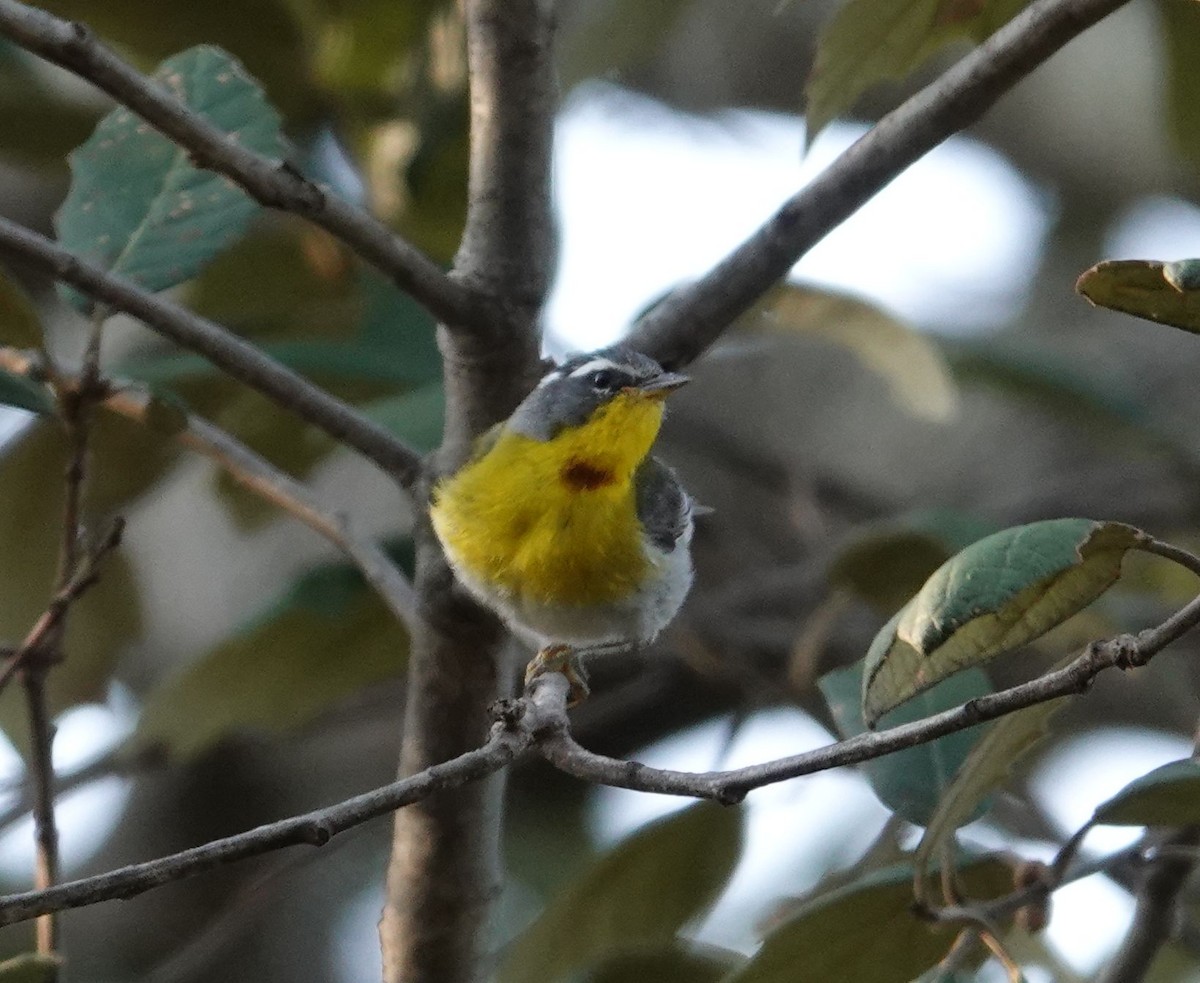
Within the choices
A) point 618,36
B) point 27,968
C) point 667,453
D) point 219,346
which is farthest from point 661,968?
point 667,453

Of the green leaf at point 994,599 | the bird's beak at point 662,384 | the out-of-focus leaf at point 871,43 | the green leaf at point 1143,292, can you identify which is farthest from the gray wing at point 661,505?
the green leaf at point 1143,292

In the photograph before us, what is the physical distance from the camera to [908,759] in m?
Answer: 1.63

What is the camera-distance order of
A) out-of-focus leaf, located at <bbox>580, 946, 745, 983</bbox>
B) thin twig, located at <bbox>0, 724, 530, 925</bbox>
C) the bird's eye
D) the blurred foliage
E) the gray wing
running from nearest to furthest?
1. thin twig, located at <bbox>0, 724, 530, 925</bbox>
2. the blurred foliage
3. out-of-focus leaf, located at <bbox>580, 946, 745, 983</bbox>
4. the gray wing
5. the bird's eye

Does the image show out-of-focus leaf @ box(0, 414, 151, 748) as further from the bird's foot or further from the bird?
the bird's foot

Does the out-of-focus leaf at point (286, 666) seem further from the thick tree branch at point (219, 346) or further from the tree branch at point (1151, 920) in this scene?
the tree branch at point (1151, 920)

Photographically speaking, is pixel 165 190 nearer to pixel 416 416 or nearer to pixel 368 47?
pixel 416 416

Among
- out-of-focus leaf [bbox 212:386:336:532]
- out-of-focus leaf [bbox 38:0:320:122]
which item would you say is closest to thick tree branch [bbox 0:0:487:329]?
out-of-focus leaf [bbox 212:386:336:532]

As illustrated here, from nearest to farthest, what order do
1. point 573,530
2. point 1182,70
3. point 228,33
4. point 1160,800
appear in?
point 1160,800, point 1182,70, point 573,530, point 228,33

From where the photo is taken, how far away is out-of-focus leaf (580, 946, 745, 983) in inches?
72.9

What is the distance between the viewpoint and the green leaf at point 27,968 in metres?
1.28

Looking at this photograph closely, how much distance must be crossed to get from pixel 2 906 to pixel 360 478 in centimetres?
268

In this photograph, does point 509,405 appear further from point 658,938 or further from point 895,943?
point 658,938

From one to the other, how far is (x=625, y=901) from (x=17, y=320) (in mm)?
1013

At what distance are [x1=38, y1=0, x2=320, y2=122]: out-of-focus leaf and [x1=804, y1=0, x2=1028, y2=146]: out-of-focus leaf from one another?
144 cm
